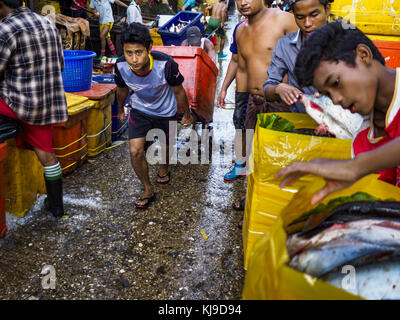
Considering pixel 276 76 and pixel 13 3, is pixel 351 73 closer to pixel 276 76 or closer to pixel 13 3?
pixel 276 76

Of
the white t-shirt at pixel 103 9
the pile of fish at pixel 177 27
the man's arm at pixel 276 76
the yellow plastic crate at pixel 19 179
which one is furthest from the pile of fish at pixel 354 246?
the white t-shirt at pixel 103 9

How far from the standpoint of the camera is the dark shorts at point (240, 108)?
3694mm

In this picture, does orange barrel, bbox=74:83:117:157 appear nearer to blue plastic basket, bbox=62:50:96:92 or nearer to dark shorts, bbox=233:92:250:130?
blue plastic basket, bbox=62:50:96:92

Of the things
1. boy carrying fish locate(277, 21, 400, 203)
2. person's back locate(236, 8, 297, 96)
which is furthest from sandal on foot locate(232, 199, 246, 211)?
boy carrying fish locate(277, 21, 400, 203)

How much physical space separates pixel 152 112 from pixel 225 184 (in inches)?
45.8

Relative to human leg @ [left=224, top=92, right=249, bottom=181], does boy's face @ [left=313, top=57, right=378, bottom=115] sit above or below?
above

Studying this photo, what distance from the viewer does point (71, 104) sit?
3.72m

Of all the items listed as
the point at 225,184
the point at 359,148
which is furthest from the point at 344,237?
the point at 225,184

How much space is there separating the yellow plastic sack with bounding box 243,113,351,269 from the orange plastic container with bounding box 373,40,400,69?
1.11 metres

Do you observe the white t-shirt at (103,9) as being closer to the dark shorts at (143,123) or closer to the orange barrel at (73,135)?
the orange barrel at (73,135)

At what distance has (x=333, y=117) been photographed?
2021 millimetres

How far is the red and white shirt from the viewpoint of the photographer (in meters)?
1.38

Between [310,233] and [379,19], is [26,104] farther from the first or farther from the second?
[379,19]

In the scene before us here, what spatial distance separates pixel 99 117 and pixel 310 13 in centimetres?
283
